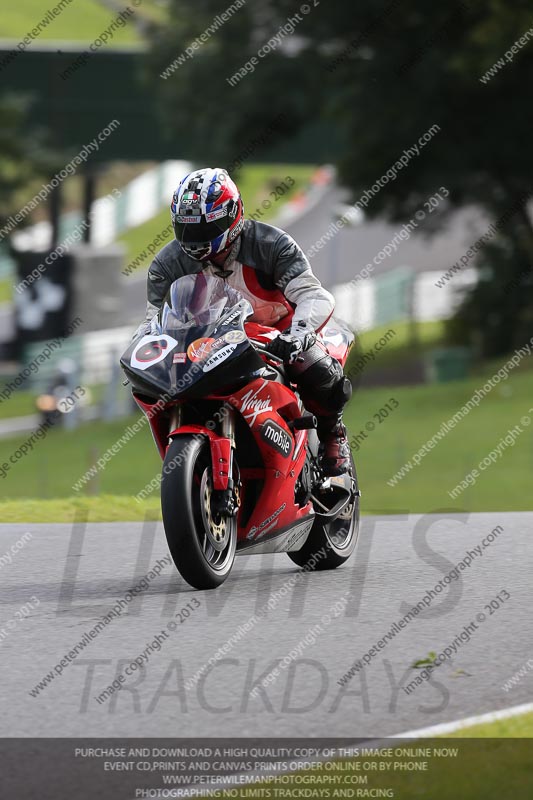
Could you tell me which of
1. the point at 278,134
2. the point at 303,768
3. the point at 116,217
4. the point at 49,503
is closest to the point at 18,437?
the point at 278,134

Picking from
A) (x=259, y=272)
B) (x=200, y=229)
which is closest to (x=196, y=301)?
(x=200, y=229)

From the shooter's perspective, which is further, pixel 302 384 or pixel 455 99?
pixel 455 99

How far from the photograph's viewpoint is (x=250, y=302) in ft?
24.1

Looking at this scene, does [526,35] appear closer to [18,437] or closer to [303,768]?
[18,437]

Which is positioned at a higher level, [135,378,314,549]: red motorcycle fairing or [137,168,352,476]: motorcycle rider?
[137,168,352,476]: motorcycle rider

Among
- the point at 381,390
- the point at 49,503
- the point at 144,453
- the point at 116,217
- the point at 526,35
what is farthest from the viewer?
the point at 116,217

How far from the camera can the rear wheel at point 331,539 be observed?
763cm

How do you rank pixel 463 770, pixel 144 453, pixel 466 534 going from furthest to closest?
pixel 144 453
pixel 466 534
pixel 463 770

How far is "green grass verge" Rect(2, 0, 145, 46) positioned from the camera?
79206mm

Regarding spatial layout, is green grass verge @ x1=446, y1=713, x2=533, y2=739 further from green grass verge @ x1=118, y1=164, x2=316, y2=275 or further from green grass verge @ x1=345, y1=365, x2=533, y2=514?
green grass verge @ x1=118, y1=164, x2=316, y2=275

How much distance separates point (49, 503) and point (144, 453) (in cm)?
1482

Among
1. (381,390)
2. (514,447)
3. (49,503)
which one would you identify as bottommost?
(381,390)

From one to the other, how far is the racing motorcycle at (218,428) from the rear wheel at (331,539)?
0.64ft

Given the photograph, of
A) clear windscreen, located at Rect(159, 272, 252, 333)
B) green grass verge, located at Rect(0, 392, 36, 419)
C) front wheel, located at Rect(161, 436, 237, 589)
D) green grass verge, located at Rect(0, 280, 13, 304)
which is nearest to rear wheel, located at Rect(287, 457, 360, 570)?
front wheel, located at Rect(161, 436, 237, 589)
